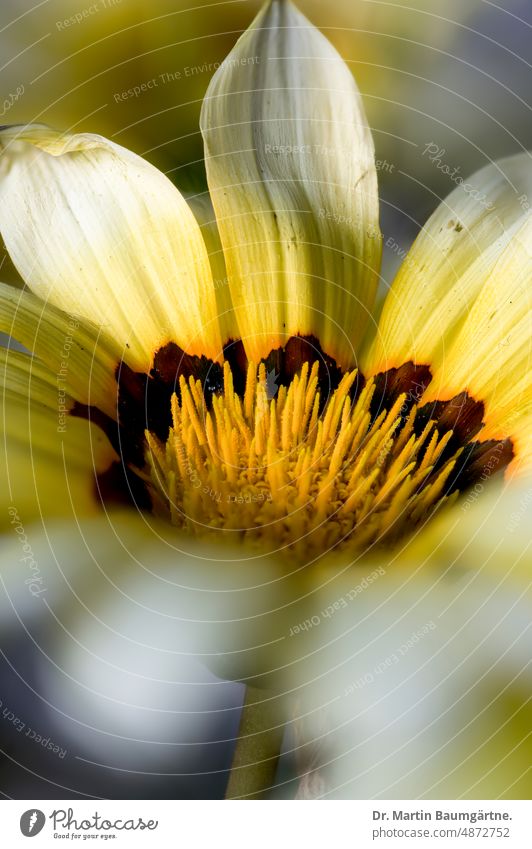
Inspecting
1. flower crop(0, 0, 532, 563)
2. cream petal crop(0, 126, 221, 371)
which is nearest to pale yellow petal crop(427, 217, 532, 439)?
flower crop(0, 0, 532, 563)

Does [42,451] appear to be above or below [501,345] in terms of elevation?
below

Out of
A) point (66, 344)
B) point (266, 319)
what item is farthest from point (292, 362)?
point (66, 344)

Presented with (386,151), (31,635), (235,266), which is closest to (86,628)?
(31,635)

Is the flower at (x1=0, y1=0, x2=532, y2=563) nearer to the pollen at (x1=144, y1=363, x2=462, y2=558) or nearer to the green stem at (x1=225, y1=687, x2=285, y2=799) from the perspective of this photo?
the pollen at (x1=144, y1=363, x2=462, y2=558)

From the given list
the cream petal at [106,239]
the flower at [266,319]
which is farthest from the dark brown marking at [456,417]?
the cream petal at [106,239]

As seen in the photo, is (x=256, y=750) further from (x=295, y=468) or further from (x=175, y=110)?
(x=175, y=110)

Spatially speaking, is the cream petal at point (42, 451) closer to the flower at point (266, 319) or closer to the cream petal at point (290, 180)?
the flower at point (266, 319)

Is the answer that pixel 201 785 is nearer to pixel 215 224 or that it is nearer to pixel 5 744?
pixel 5 744
